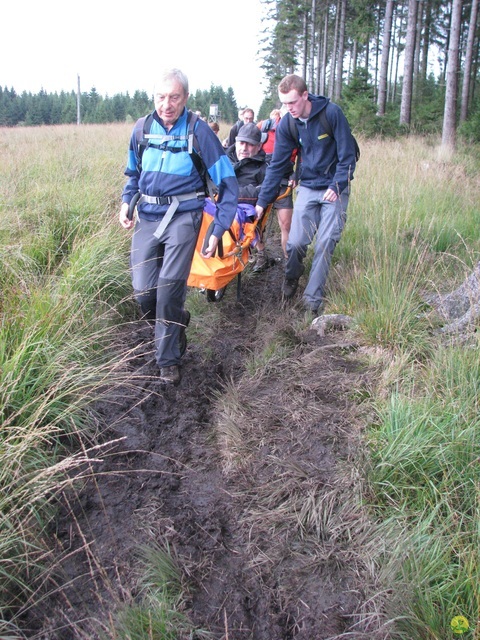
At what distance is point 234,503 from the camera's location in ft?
8.75

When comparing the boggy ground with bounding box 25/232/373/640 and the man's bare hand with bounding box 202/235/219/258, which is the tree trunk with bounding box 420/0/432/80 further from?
the boggy ground with bounding box 25/232/373/640

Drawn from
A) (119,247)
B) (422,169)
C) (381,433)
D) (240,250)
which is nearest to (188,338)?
(240,250)

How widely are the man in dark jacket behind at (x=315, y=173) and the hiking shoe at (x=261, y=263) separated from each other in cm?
137

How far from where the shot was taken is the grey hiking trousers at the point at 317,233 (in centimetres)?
464

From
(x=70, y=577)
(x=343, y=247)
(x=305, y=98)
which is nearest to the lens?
(x=70, y=577)

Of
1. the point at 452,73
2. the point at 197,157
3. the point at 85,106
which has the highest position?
the point at 85,106

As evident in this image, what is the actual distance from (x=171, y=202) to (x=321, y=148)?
1.82m

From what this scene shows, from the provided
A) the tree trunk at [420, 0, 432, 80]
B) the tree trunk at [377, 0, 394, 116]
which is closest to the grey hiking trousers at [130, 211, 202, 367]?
the tree trunk at [377, 0, 394, 116]

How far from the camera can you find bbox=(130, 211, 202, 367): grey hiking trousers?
372 centimetres

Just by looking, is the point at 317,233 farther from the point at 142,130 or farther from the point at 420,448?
the point at 420,448

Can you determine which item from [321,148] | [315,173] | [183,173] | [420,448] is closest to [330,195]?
[315,173]

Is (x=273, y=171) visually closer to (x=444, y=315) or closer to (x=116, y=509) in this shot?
(x=444, y=315)

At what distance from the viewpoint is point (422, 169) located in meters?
9.20

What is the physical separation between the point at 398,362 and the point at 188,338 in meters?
2.14
